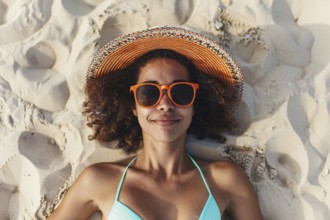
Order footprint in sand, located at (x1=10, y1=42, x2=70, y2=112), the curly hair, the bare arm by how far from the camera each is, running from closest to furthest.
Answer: the bare arm < the curly hair < footprint in sand, located at (x1=10, y1=42, x2=70, y2=112)

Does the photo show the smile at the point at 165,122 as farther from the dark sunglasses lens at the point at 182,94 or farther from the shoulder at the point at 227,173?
the shoulder at the point at 227,173

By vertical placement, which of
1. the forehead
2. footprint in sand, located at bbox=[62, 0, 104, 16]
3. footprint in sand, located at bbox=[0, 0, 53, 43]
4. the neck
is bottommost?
the neck

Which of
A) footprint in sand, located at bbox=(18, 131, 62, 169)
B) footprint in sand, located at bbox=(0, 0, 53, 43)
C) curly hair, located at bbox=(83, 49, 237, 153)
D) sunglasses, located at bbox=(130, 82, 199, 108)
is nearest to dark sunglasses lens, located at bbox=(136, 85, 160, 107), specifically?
sunglasses, located at bbox=(130, 82, 199, 108)

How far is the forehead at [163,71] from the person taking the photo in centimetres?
184

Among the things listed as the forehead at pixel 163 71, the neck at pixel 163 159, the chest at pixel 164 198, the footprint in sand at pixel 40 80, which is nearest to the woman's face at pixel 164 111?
the forehead at pixel 163 71

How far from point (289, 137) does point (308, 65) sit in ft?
1.51

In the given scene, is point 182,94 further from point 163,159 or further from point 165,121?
point 163,159

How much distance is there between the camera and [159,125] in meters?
1.84

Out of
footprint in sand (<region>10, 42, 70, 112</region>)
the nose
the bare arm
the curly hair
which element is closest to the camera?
the nose

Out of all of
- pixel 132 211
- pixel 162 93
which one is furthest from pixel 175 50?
pixel 132 211

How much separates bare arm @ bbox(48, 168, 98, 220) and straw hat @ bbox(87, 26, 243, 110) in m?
0.51

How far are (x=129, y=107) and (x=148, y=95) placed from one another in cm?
28

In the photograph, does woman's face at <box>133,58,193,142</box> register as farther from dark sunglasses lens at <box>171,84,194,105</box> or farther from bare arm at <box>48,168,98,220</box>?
bare arm at <box>48,168,98,220</box>

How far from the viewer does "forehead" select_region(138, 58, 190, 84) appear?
6.05 ft
